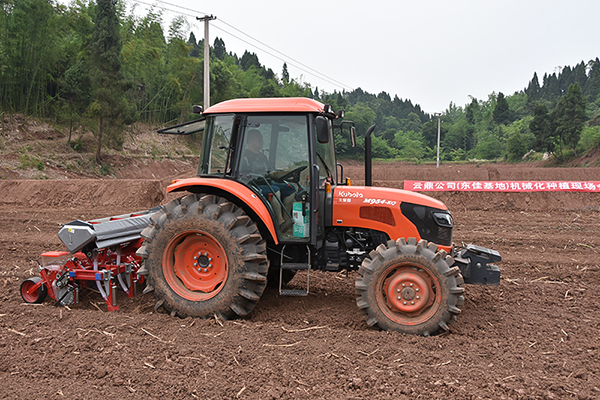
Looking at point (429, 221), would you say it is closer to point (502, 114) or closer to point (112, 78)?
point (112, 78)

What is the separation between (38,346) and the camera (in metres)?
3.92

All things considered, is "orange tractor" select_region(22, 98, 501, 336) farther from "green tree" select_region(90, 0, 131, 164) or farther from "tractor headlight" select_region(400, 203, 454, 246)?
"green tree" select_region(90, 0, 131, 164)

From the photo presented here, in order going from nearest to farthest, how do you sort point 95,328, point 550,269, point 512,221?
point 95,328 < point 550,269 < point 512,221

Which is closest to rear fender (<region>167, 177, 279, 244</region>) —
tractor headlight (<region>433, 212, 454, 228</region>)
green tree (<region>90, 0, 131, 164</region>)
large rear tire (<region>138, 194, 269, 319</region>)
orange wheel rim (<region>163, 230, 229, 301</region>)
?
large rear tire (<region>138, 194, 269, 319</region>)

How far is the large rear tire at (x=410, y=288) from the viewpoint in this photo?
4.14m

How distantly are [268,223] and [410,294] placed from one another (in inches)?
61.5

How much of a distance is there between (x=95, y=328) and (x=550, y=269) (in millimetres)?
6613

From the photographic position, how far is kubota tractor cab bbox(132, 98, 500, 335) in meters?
4.46

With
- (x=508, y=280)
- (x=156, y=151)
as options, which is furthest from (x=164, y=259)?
(x=156, y=151)

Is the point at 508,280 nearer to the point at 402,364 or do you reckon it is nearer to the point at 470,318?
the point at 470,318

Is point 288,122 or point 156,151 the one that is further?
point 156,151

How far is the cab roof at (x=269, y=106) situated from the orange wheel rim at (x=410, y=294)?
6.02 ft

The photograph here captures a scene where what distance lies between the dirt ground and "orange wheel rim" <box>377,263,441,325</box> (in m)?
0.25

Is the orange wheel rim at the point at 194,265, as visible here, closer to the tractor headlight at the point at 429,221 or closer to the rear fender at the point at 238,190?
the rear fender at the point at 238,190
